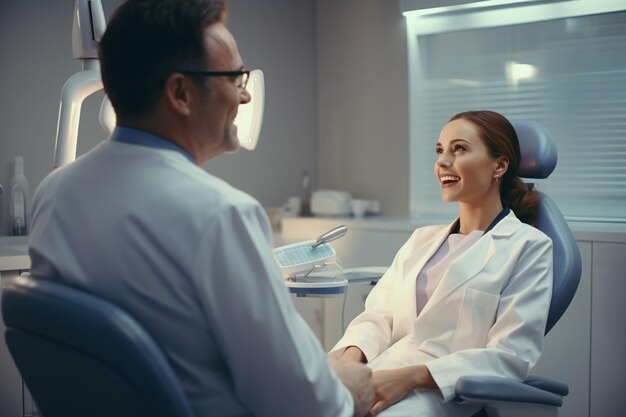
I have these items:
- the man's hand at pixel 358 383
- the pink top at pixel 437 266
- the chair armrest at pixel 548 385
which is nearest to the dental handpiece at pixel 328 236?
the pink top at pixel 437 266

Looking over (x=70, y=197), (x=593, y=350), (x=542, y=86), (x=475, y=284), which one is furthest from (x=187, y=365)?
(x=542, y=86)

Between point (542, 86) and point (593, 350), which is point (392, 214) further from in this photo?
point (593, 350)

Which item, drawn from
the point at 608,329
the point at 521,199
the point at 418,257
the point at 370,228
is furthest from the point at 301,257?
the point at 608,329

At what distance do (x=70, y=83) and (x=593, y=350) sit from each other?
2080 mm

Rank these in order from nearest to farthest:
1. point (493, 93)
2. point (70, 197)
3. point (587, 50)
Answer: point (70, 197)
point (587, 50)
point (493, 93)

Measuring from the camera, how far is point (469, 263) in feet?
6.37

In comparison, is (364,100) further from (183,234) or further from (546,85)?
(183,234)

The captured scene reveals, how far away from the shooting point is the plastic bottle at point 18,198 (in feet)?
9.77

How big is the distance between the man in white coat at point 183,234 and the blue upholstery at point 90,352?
0.19 ft

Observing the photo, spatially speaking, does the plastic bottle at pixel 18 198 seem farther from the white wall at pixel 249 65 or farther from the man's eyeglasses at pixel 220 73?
the man's eyeglasses at pixel 220 73

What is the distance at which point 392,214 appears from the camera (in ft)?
12.7

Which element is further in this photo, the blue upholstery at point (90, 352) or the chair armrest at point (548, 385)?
the chair armrest at point (548, 385)

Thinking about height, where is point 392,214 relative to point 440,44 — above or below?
below

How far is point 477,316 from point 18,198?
75.5 inches
